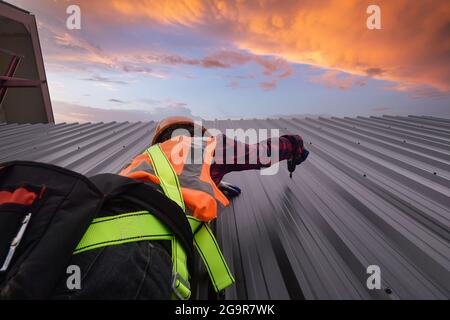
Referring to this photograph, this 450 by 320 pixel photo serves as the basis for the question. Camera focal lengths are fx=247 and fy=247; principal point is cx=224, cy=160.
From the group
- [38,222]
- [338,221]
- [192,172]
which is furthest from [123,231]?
[338,221]

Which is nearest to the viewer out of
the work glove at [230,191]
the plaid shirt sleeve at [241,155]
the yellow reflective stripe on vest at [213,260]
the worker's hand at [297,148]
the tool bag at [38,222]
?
the tool bag at [38,222]

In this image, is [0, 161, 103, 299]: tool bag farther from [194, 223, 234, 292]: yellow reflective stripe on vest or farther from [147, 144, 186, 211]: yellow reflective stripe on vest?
[194, 223, 234, 292]: yellow reflective stripe on vest

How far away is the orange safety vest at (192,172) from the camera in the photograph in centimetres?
146

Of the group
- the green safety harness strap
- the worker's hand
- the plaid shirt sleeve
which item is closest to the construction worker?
the green safety harness strap

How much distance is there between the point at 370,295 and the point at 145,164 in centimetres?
158

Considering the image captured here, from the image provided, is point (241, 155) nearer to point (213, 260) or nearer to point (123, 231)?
point (213, 260)

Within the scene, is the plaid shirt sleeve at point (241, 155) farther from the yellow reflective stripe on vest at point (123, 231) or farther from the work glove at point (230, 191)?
the yellow reflective stripe on vest at point (123, 231)

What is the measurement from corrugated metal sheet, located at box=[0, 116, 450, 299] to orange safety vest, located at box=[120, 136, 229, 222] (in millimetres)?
475

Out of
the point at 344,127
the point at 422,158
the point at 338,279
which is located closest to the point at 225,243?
the point at 338,279

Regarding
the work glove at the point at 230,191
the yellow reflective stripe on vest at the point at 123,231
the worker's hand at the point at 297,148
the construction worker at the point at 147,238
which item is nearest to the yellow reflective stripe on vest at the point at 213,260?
the construction worker at the point at 147,238

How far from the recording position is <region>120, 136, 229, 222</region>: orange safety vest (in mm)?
1458

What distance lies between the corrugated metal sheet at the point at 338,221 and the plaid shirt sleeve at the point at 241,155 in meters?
0.37

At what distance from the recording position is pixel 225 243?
1854 mm

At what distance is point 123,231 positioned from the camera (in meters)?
1.10
